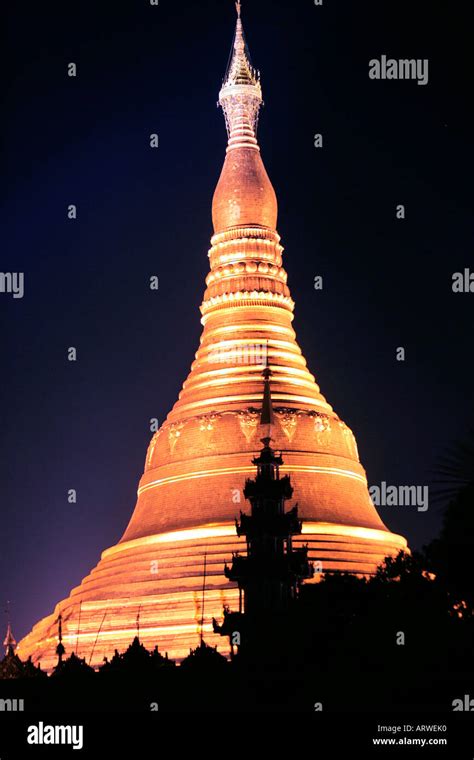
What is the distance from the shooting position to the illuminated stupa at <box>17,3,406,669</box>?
168 ft

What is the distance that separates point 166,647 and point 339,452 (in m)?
9.98

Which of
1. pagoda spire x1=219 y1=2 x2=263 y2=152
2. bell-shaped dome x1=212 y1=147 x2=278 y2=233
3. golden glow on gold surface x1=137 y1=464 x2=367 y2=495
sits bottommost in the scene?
golden glow on gold surface x1=137 y1=464 x2=367 y2=495

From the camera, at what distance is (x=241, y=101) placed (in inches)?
2388

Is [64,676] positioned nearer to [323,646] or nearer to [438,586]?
[323,646]

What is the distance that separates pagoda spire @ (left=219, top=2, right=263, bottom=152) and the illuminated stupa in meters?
0.05

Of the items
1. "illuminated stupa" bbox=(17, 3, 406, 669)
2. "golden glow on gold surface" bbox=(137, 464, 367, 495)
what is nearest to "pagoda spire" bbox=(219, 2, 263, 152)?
"illuminated stupa" bbox=(17, 3, 406, 669)

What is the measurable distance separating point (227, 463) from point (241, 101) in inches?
514

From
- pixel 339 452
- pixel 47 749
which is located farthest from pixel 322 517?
pixel 47 749

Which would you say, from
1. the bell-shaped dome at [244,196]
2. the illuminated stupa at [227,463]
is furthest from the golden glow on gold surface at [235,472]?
the bell-shaped dome at [244,196]

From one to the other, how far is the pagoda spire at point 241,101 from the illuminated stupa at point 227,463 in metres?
0.05

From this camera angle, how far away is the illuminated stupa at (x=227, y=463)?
2015 inches

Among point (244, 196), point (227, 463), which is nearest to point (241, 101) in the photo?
point (244, 196)

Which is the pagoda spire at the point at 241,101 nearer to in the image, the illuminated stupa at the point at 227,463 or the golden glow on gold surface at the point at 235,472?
the illuminated stupa at the point at 227,463

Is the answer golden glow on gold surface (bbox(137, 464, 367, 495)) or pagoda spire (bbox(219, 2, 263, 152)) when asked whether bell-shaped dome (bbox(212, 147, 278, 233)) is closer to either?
pagoda spire (bbox(219, 2, 263, 152))
